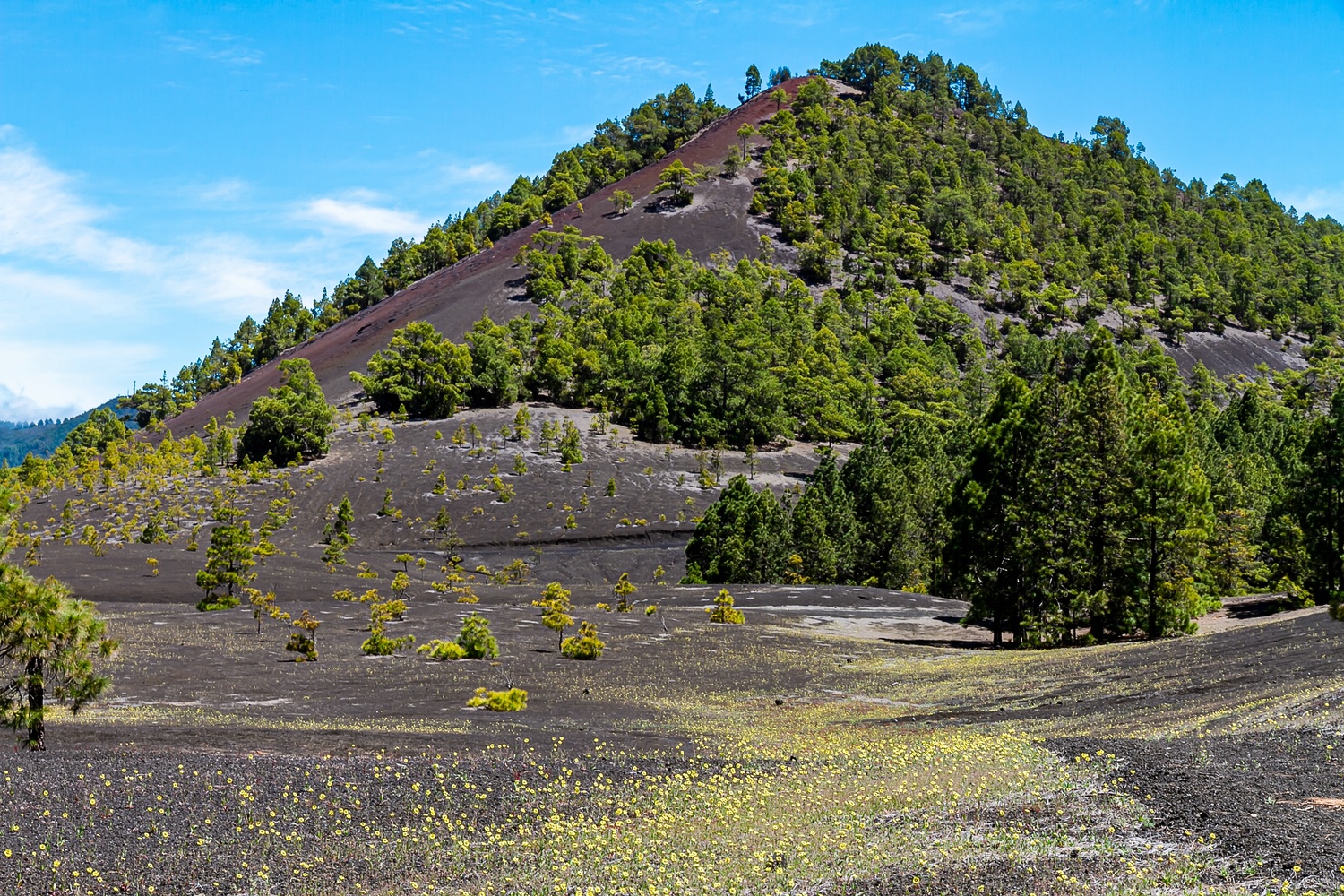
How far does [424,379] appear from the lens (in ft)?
427

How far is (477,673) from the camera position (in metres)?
32.8

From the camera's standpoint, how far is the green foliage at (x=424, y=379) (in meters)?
128

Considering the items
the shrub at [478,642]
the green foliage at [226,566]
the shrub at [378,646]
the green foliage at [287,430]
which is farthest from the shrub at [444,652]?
the green foliage at [287,430]

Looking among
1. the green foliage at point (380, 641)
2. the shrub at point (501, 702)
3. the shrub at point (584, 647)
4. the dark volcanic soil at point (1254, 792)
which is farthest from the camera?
the shrub at point (584, 647)

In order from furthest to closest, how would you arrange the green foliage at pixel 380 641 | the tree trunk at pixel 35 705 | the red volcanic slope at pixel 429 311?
1. the red volcanic slope at pixel 429 311
2. the green foliage at pixel 380 641
3. the tree trunk at pixel 35 705

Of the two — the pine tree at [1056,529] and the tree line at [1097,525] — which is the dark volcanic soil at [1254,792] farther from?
the tree line at [1097,525]

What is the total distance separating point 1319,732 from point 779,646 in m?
27.3

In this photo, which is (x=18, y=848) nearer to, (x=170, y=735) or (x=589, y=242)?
(x=170, y=735)

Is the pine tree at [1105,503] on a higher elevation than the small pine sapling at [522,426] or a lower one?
lower

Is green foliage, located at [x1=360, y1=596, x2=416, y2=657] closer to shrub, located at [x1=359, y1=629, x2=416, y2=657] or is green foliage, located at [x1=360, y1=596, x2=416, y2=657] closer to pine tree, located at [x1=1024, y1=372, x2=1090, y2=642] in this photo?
shrub, located at [x1=359, y1=629, x2=416, y2=657]

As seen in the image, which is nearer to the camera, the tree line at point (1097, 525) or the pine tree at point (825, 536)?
the tree line at point (1097, 525)

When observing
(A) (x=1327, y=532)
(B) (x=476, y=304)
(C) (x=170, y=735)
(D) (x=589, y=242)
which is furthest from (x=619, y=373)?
(C) (x=170, y=735)

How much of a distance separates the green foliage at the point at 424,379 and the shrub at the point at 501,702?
104 meters

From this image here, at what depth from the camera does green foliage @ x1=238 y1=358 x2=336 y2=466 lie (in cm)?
11538
